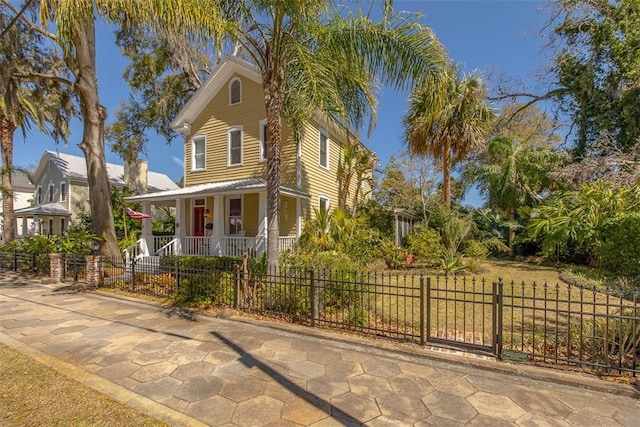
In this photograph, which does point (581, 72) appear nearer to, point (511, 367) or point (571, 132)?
point (571, 132)

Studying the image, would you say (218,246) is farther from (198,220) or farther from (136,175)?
(136,175)

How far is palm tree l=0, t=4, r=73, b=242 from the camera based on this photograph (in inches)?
505

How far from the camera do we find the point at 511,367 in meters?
4.05

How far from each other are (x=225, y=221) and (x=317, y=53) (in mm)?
8386

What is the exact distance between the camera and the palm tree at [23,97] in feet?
42.1

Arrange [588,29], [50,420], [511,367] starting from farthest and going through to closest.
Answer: [588,29] < [511,367] < [50,420]

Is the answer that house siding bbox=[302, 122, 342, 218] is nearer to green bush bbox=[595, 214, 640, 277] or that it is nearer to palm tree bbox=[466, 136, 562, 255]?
palm tree bbox=[466, 136, 562, 255]

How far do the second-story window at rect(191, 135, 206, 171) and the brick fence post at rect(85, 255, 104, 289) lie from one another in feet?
20.7

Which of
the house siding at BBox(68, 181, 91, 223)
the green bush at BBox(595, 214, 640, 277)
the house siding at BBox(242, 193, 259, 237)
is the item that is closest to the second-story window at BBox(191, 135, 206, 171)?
the house siding at BBox(242, 193, 259, 237)

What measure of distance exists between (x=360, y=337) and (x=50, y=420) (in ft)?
13.0

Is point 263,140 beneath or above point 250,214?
above

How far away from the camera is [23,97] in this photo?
49.0 feet

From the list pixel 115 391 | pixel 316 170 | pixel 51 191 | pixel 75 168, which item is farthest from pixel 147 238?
pixel 51 191

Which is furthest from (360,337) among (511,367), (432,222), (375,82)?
(432,222)
